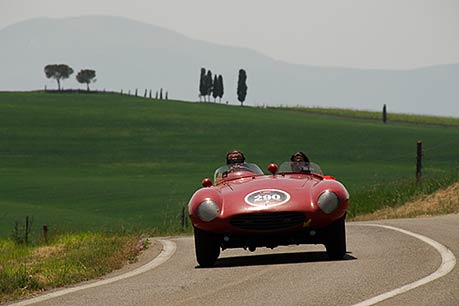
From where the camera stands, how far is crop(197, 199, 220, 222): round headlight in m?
13.1

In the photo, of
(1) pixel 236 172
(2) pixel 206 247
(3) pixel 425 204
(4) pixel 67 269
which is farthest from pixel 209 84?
(4) pixel 67 269

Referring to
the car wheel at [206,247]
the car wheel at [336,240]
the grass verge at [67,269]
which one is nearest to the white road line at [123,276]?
the grass verge at [67,269]

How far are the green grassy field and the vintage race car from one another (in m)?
18.7

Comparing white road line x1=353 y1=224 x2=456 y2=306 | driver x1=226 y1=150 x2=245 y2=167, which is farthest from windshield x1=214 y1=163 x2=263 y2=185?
white road line x1=353 y1=224 x2=456 y2=306

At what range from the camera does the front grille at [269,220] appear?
12812mm

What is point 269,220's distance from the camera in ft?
42.2

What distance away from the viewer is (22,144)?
3647 inches

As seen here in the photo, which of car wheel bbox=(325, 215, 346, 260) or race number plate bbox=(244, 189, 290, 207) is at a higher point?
race number plate bbox=(244, 189, 290, 207)

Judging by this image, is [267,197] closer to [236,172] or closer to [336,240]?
[336,240]

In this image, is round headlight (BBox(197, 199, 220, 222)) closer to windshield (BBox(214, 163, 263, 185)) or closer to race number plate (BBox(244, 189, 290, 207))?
race number plate (BBox(244, 189, 290, 207))

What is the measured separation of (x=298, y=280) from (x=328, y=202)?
215 centimetres

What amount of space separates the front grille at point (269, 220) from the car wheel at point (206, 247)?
21.8 inches

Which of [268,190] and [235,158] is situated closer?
[268,190]

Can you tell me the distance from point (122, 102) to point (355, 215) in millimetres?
96934
